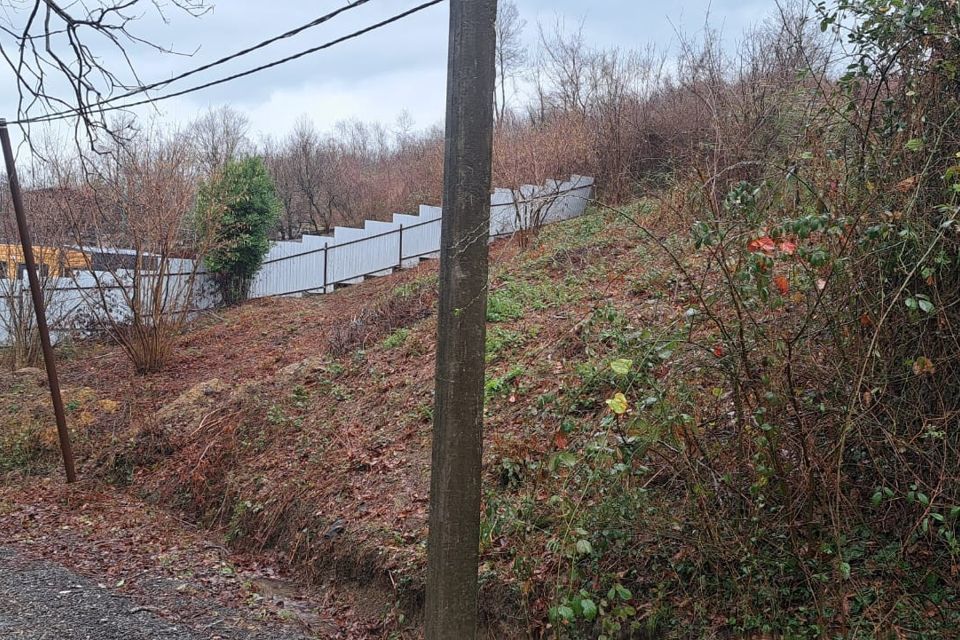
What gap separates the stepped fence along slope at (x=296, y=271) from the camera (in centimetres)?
1367

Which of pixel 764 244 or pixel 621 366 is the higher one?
pixel 764 244

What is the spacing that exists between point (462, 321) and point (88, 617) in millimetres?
3982

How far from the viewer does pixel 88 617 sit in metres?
5.40

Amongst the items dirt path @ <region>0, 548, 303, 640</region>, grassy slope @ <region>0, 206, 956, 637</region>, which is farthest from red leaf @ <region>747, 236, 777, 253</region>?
dirt path @ <region>0, 548, 303, 640</region>

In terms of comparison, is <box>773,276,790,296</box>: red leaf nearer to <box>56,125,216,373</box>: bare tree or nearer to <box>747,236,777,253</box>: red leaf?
<box>747,236,777,253</box>: red leaf

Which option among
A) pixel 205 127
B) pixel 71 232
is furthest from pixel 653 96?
pixel 205 127

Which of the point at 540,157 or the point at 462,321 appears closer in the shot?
the point at 462,321

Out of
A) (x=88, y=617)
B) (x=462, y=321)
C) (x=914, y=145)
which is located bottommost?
(x=88, y=617)

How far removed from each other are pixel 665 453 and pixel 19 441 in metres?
9.69

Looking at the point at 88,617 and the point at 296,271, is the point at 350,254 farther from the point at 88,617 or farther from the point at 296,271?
the point at 88,617

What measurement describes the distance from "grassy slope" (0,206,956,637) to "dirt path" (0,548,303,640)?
100cm

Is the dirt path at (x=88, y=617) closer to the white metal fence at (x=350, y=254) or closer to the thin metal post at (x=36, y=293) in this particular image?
the thin metal post at (x=36, y=293)

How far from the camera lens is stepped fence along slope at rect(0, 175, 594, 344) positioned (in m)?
13.7

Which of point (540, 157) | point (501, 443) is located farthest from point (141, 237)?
point (501, 443)
